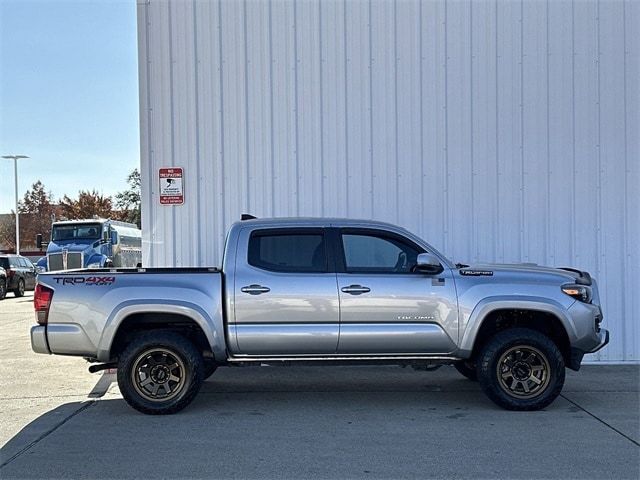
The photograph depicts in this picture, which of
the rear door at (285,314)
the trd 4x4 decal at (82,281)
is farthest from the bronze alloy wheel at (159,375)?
the trd 4x4 decal at (82,281)

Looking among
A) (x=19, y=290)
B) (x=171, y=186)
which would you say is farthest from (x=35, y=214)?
(x=171, y=186)

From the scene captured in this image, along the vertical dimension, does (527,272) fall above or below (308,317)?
above

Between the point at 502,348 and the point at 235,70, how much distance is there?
583cm

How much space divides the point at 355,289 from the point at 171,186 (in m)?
4.36

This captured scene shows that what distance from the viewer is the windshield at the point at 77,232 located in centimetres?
2686

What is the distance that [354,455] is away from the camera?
5750 millimetres

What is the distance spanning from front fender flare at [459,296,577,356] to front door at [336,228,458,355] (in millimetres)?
142

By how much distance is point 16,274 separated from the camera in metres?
27.8

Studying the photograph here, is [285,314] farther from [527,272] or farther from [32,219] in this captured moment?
[32,219]

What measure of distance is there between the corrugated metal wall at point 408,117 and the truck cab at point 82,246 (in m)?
16.2

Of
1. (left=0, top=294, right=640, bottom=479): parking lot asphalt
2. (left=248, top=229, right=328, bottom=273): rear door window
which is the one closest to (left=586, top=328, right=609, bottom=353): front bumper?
(left=0, top=294, right=640, bottom=479): parking lot asphalt

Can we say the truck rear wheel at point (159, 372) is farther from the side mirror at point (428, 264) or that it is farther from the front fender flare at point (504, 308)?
the front fender flare at point (504, 308)

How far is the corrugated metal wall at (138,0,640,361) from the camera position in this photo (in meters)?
10.3

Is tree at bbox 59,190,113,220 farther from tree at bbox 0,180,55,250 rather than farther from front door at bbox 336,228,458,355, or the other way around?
front door at bbox 336,228,458,355
